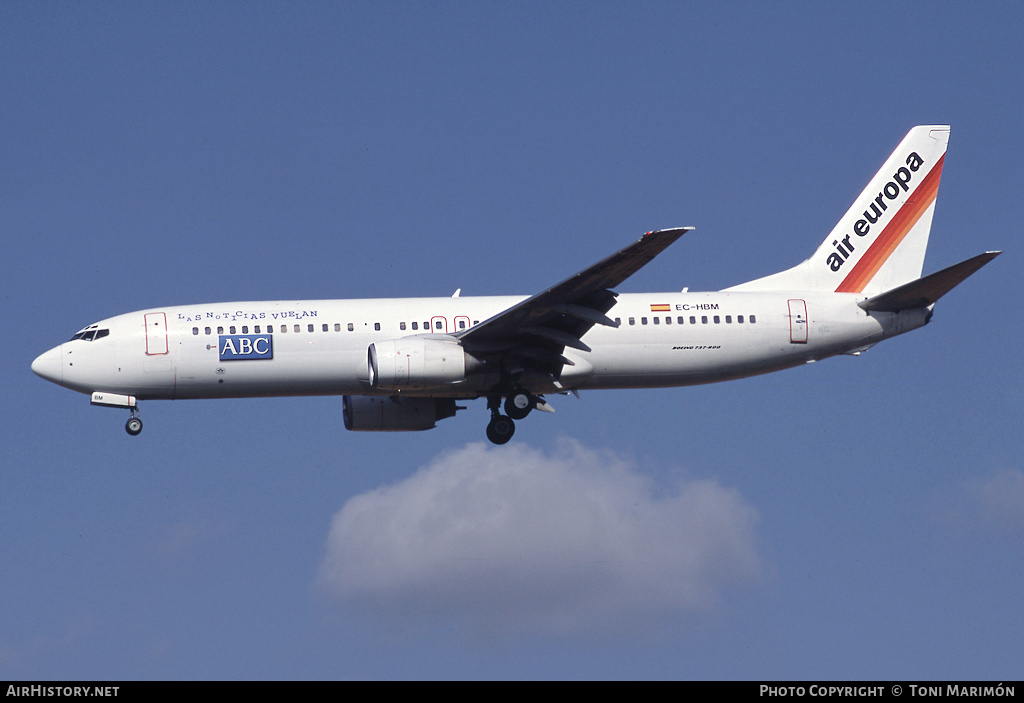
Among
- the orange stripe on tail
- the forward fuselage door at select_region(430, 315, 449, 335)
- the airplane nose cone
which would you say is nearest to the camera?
the airplane nose cone

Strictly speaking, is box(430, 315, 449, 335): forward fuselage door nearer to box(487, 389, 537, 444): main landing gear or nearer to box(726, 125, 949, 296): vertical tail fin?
box(487, 389, 537, 444): main landing gear

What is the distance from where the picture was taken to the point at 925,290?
41031 mm

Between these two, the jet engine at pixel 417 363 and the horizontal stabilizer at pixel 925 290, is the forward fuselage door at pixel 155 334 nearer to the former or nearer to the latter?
the jet engine at pixel 417 363

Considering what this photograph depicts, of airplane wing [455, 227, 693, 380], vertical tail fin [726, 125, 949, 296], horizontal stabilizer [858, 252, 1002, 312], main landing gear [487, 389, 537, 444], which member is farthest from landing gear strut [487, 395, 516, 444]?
horizontal stabilizer [858, 252, 1002, 312]

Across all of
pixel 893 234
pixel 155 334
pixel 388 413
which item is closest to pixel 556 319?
pixel 388 413

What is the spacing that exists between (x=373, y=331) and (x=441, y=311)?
2171mm

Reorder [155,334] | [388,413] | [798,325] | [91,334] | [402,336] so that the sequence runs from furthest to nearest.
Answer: [388,413], [798,325], [91,334], [402,336], [155,334]

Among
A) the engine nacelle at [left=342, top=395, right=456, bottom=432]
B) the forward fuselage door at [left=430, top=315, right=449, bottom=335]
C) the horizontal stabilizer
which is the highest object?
the forward fuselage door at [left=430, top=315, right=449, bottom=335]

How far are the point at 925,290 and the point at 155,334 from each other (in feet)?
72.2

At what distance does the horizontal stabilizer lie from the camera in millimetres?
39219

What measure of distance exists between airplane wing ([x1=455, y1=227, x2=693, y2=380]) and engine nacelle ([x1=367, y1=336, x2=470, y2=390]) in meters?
0.68

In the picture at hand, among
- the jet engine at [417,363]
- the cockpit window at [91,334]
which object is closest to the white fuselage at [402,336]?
the cockpit window at [91,334]

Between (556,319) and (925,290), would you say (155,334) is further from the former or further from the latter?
(925,290)
